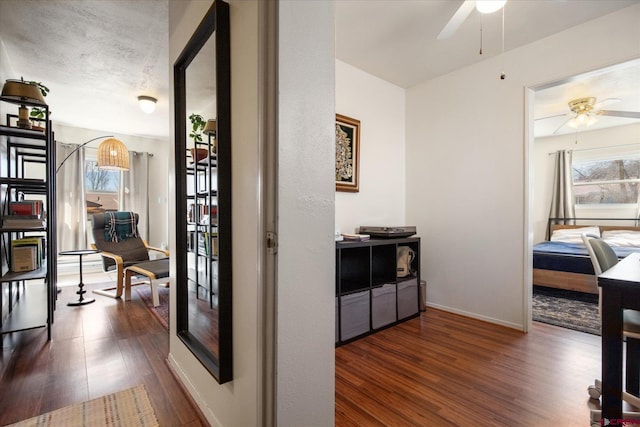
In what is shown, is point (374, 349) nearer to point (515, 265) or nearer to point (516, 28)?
point (515, 265)

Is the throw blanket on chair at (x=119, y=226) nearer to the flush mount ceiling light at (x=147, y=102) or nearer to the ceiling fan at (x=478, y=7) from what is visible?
the flush mount ceiling light at (x=147, y=102)

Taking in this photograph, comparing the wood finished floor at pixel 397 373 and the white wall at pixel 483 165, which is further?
the white wall at pixel 483 165

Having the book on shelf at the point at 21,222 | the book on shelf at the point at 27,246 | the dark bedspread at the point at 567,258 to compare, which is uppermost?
the book on shelf at the point at 21,222

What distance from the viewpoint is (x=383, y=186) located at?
129 inches

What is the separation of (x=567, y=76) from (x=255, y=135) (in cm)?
277

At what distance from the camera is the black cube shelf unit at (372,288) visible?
2365 mm

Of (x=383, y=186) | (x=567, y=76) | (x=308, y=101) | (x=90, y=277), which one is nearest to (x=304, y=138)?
(x=308, y=101)

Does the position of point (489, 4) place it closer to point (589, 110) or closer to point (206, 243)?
point (206, 243)

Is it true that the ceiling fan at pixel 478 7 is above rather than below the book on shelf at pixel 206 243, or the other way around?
above

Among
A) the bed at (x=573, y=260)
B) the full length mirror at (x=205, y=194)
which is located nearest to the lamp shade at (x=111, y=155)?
the full length mirror at (x=205, y=194)

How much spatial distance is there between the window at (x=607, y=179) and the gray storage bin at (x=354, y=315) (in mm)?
5300

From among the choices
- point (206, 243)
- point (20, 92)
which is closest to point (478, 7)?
point (206, 243)

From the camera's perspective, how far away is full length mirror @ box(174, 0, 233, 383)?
1.19 m

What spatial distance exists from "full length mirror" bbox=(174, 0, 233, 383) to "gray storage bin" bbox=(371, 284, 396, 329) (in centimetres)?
150
